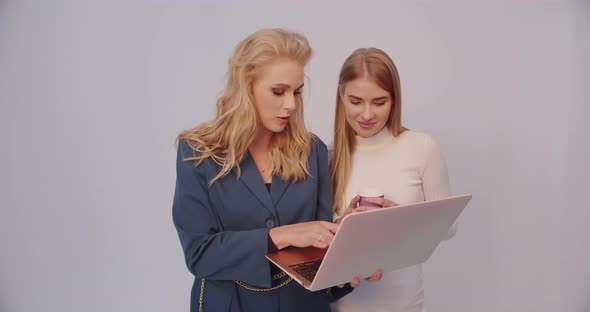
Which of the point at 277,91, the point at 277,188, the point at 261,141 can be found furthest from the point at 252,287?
the point at 277,91

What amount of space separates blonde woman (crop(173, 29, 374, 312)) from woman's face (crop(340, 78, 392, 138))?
26 cm

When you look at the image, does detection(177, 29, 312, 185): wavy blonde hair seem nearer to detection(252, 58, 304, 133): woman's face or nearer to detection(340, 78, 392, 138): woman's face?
detection(252, 58, 304, 133): woman's face

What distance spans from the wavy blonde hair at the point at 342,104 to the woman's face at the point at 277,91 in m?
0.31

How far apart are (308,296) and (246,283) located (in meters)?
0.20

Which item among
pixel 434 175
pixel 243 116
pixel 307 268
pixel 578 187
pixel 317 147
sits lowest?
pixel 578 187

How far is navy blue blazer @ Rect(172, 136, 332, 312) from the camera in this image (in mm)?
1103

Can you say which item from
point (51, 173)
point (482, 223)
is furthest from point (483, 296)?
point (51, 173)

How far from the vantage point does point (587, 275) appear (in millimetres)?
2271

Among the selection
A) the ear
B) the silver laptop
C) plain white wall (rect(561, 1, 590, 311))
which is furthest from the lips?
plain white wall (rect(561, 1, 590, 311))

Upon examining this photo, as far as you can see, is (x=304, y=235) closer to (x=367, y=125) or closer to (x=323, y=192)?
(x=323, y=192)

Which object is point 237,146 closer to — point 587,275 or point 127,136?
point 127,136

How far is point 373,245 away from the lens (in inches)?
39.4

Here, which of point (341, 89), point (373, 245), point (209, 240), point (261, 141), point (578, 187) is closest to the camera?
point (373, 245)

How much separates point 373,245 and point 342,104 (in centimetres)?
70
